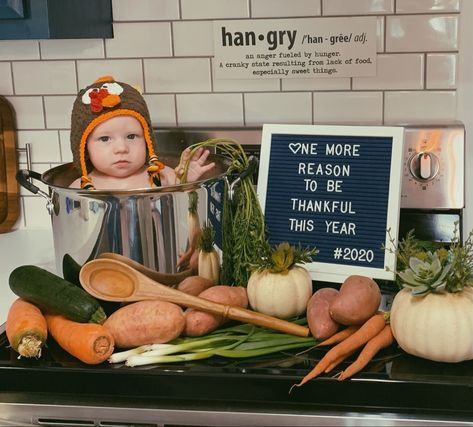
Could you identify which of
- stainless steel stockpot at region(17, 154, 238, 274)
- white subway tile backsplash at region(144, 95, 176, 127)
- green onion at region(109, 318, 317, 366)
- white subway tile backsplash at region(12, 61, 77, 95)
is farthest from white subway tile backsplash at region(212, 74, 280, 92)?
green onion at region(109, 318, 317, 366)

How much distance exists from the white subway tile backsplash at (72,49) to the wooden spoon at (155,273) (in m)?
0.66

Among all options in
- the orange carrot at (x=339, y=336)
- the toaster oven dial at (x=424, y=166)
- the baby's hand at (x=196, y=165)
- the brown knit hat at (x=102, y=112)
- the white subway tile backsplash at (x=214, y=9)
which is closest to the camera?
the orange carrot at (x=339, y=336)

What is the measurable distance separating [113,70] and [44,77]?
6.6 inches

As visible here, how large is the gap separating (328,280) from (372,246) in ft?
0.32

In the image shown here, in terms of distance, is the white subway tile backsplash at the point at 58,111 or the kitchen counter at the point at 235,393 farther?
the white subway tile backsplash at the point at 58,111

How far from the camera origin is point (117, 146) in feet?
4.35

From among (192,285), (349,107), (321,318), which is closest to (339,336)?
(321,318)

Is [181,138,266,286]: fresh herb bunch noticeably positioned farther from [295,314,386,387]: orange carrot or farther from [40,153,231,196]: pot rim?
[295,314,386,387]: orange carrot

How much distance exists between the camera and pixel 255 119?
174 centimetres

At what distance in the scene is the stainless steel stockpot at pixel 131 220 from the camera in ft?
4.05

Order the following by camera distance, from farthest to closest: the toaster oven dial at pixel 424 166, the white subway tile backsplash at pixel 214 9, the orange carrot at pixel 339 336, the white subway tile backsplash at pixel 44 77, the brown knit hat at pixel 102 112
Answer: the white subway tile backsplash at pixel 44 77 → the white subway tile backsplash at pixel 214 9 → the toaster oven dial at pixel 424 166 → the brown knit hat at pixel 102 112 → the orange carrot at pixel 339 336

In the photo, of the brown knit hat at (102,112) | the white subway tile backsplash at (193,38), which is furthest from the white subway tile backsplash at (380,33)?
the brown knit hat at (102,112)

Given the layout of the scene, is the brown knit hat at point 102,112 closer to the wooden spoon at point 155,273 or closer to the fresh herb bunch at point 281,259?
the wooden spoon at point 155,273

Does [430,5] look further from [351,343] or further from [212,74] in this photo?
[351,343]
